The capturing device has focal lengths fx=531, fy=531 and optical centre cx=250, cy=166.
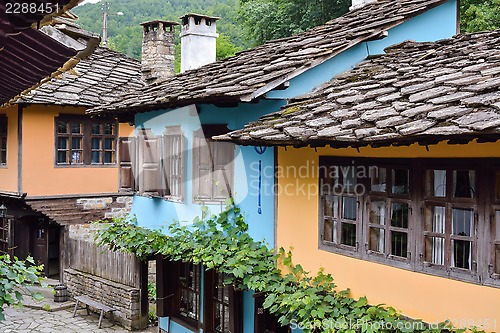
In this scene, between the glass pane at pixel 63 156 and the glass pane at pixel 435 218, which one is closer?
the glass pane at pixel 435 218

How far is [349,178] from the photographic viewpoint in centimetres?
604

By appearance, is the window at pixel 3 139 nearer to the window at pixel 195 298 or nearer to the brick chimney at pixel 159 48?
the brick chimney at pixel 159 48

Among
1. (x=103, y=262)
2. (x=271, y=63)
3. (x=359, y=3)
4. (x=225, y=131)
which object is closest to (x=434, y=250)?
(x=271, y=63)

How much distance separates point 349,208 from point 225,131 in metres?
2.66

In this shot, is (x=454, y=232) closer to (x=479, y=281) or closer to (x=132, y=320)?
(x=479, y=281)

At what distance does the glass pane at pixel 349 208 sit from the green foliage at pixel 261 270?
28.7 inches

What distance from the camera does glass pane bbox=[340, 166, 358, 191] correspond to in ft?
19.6

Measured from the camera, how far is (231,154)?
26.5 ft

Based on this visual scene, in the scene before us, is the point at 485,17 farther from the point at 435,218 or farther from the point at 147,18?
the point at 147,18

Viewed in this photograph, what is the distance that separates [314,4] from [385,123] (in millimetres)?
17182

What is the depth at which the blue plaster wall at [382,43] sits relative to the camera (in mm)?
7141

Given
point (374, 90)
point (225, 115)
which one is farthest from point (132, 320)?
point (374, 90)

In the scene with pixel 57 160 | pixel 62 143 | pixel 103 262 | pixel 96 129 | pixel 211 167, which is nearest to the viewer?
pixel 211 167

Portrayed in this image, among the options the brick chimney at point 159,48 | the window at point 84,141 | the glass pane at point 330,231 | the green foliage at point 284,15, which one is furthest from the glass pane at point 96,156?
the green foliage at point 284,15
